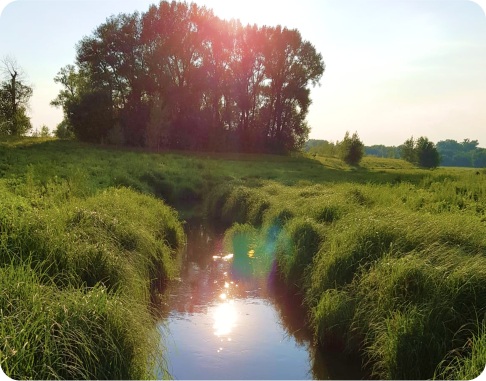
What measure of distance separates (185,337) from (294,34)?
50.3m

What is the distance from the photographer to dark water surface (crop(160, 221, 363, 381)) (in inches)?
244

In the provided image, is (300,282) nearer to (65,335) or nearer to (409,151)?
(65,335)

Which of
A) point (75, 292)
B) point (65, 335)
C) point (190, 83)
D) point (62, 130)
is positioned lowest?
point (65, 335)

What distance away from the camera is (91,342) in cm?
434

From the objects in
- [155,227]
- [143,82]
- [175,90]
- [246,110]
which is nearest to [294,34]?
[246,110]

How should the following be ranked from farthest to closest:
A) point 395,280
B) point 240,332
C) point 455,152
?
point 455,152
point 240,332
point 395,280

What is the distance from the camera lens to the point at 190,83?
48.8 m

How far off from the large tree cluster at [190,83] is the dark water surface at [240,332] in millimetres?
36069

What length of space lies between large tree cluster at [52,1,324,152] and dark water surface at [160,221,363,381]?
36.1m

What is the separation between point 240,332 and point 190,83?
45.0 m

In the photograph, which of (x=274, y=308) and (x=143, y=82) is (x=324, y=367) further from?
(x=143, y=82)

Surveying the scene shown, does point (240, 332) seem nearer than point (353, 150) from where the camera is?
Yes

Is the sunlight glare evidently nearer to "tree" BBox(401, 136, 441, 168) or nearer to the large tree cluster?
the large tree cluster

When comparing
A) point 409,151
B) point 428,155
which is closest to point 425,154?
point 428,155
